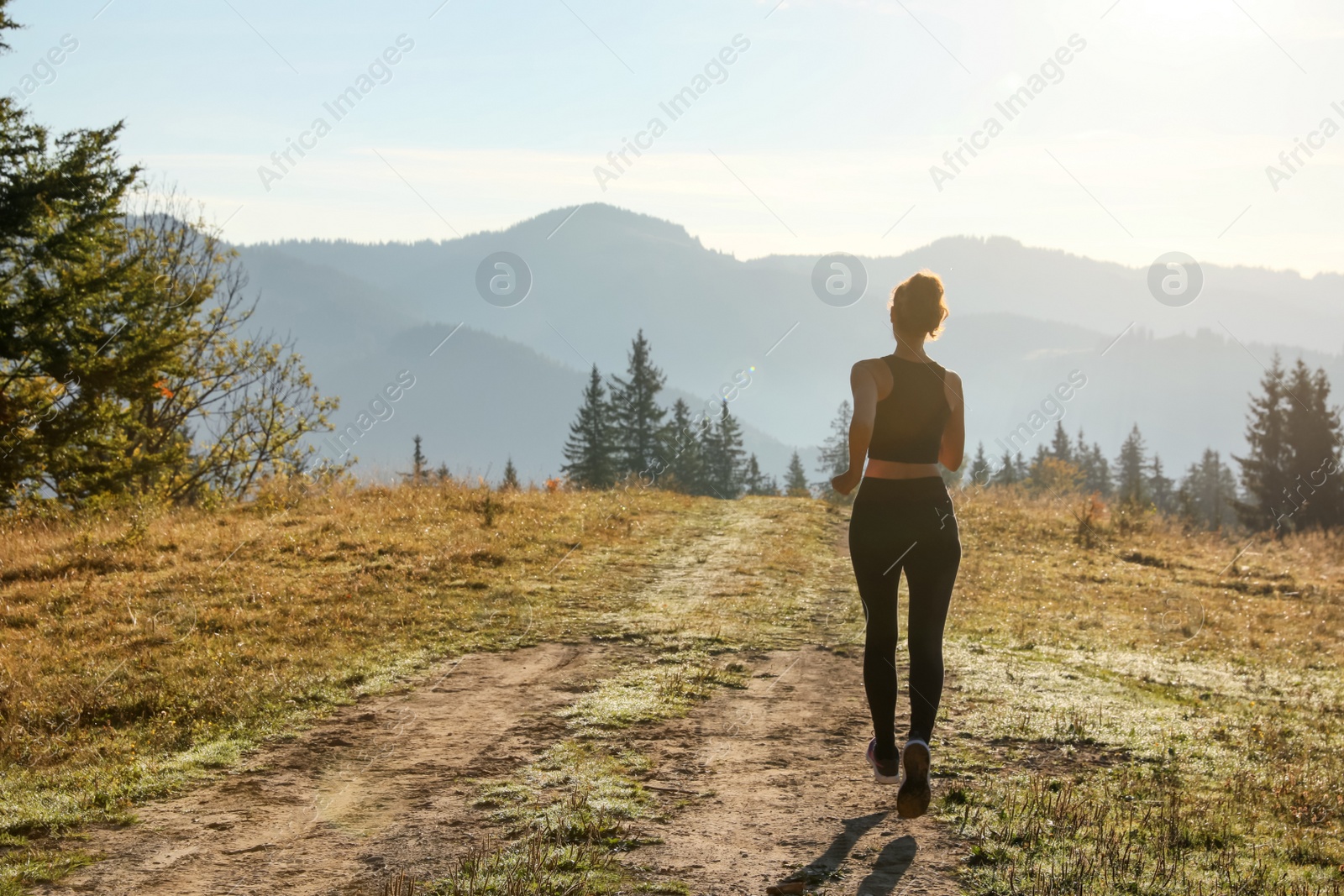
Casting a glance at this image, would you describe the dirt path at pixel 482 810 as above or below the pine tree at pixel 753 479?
below

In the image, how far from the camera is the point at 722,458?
64625mm

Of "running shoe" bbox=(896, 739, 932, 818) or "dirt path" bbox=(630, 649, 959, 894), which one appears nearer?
"dirt path" bbox=(630, 649, 959, 894)

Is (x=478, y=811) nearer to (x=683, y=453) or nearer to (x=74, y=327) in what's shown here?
(x=74, y=327)

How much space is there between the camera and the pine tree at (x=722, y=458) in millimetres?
63219

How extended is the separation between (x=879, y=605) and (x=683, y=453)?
177 ft

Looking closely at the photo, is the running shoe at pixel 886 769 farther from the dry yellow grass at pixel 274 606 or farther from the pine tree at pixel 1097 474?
the pine tree at pixel 1097 474

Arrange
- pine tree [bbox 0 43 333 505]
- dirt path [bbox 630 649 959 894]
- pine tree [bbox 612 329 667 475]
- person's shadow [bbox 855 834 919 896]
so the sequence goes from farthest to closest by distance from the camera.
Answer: pine tree [bbox 612 329 667 475]
pine tree [bbox 0 43 333 505]
dirt path [bbox 630 649 959 894]
person's shadow [bbox 855 834 919 896]

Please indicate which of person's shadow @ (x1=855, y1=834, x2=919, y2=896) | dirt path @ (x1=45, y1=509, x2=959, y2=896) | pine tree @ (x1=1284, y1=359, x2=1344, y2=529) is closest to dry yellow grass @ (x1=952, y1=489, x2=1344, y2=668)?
dirt path @ (x1=45, y1=509, x2=959, y2=896)

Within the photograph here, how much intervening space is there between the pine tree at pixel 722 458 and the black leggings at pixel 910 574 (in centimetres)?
5744

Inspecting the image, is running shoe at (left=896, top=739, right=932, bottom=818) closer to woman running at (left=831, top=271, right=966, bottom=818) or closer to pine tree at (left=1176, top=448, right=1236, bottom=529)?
woman running at (left=831, top=271, right=966, bottom=818)

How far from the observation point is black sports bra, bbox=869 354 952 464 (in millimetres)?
4281

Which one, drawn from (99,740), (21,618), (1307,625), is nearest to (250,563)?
(21,618)

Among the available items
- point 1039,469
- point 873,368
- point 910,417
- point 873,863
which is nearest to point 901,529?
point 910,417

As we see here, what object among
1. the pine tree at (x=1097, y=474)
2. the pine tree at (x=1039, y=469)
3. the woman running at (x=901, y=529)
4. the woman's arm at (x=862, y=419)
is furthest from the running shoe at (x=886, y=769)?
the pine tree at (x=1097, y=474)
